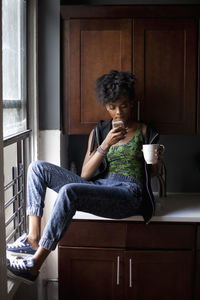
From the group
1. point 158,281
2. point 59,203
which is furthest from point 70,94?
point 158,281

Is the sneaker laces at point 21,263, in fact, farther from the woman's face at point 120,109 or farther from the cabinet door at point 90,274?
the woman's face at point 120,109

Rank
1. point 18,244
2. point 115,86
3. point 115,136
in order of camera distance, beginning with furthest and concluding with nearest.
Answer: point 115,86
point 115,136
point 18,244

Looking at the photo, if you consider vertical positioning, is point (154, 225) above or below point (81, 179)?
below

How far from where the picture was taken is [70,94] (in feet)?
9.61

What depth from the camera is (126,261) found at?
270 cm

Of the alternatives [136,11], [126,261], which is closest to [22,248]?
[126,261]

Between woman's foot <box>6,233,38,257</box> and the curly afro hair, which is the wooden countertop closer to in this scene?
woman's foot <box>6,233,38,257</box>

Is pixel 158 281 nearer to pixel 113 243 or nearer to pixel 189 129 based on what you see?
pixel 113 243

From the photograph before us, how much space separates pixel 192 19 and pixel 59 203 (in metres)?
1.46

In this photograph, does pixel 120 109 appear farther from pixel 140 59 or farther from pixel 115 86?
pixel 140 59

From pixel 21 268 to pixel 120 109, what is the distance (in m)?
1.12

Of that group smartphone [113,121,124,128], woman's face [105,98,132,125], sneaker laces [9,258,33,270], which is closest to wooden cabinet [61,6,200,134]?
woman's face [105,98,132,125]

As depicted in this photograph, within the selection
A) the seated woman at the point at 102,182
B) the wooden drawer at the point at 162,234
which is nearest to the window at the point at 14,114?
the seated woman at the point at 102,182

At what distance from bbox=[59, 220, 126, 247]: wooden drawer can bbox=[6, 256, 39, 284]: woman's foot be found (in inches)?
18.1
